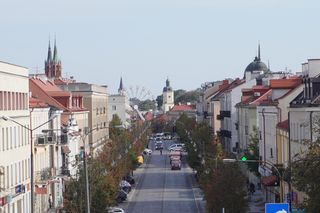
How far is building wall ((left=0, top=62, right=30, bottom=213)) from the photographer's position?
5938 centimetres

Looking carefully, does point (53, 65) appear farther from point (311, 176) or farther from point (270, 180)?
point (311, 176)

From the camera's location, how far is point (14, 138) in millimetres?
63281

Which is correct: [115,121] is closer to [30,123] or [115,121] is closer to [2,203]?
[30,123]

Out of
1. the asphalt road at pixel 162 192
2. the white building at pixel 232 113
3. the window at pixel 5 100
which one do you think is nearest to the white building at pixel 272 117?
the asphalt road at pixel 162 192

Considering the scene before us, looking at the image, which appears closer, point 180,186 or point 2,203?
point 2,203

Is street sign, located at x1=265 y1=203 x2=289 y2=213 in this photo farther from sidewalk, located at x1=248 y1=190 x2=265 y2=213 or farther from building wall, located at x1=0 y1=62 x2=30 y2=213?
sidewalk, located at x1=248 y1=190 x2=265 y2=213

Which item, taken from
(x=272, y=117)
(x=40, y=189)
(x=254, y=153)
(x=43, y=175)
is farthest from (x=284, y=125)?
(x=254, y=153)

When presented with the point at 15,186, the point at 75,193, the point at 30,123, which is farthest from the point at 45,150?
the point at 75,193

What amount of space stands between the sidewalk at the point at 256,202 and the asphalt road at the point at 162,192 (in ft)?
14.3

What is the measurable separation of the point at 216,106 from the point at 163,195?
198 ft

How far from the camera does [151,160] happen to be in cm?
15700

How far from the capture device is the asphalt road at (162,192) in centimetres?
7856

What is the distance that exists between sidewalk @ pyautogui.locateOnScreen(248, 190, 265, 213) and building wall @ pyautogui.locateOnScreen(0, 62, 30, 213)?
15745 mm

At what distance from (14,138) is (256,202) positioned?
941 inches
